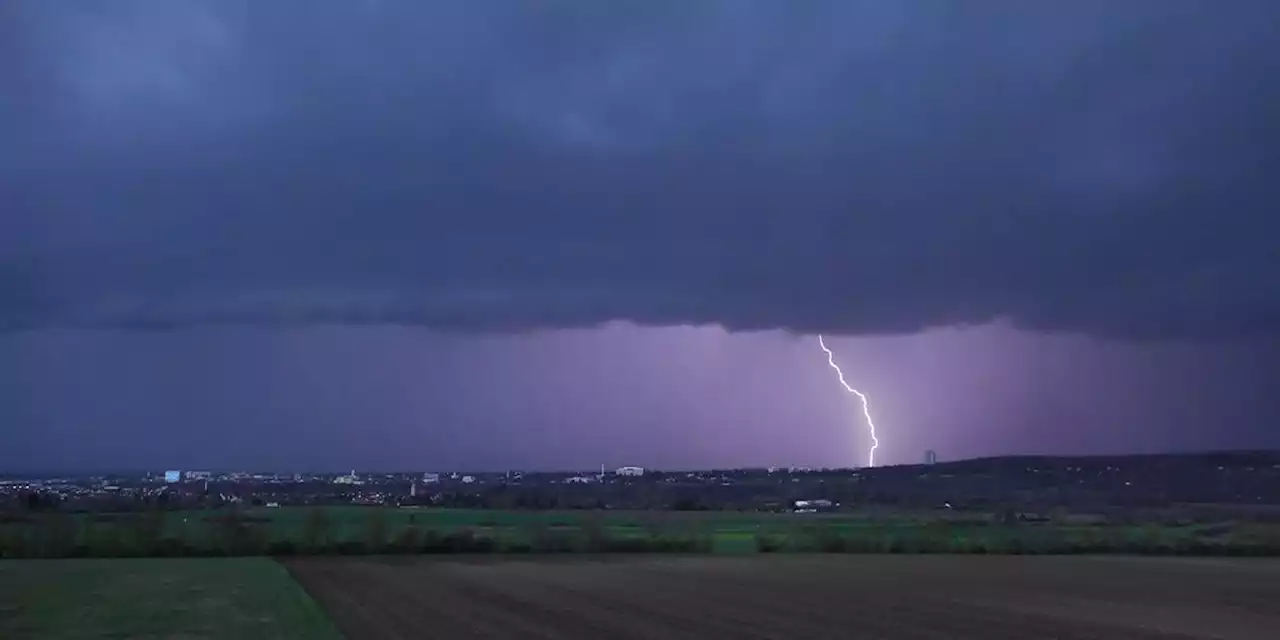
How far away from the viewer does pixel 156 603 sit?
160 ft

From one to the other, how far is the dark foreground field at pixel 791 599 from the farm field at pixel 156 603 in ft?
6.24

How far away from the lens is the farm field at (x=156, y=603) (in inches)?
1506

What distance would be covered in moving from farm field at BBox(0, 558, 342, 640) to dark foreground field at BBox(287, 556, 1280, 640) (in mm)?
1901

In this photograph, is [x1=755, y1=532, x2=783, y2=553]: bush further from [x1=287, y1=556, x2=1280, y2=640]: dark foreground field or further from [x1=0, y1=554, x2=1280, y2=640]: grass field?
[x1=0, y1=554, x2=1280, y2=640]: grass field

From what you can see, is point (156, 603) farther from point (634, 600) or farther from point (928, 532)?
point (928, 532)

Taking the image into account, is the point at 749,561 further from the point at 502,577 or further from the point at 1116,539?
the point at 1116,539

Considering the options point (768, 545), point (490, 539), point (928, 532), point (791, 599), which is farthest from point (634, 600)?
point (928, 532)

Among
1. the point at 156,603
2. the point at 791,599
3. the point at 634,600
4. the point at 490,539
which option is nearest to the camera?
the point at 156,603

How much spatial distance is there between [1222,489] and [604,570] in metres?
160

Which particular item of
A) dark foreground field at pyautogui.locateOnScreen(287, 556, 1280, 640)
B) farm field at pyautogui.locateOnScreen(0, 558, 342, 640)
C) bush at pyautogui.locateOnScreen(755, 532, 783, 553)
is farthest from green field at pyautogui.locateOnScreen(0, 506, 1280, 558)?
farm field at pyautogui.locateOnScreen(0, 558, 342, 640)

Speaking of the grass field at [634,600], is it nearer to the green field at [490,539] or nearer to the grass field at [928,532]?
the green field at [490,539]

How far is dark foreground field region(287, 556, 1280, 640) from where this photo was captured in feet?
124

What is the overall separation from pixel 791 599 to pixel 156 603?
86.3 ft

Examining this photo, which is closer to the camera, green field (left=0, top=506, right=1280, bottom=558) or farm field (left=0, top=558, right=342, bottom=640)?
farm field (left=0, top=558, right=342, bottom=640)
